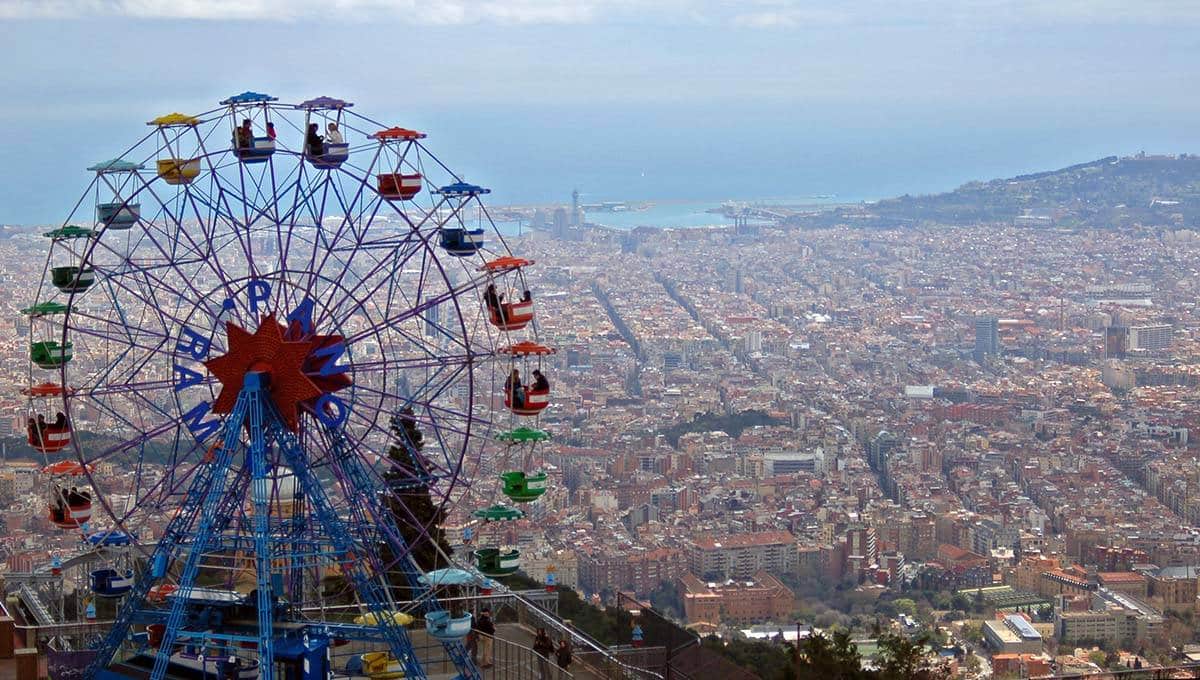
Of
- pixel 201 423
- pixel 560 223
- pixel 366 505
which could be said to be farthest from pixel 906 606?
pixel 560 223

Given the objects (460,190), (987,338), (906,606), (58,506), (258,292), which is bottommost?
(906,606)

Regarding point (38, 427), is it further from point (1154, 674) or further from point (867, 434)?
point (867, 434)

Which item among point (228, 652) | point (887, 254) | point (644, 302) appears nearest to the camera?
point (228, 652)

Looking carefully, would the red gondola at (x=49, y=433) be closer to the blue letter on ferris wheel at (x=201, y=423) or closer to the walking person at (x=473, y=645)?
the blue letter on ferris wheel at (x=201, y=423)

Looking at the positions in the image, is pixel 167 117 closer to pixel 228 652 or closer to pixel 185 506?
pixel 185 506

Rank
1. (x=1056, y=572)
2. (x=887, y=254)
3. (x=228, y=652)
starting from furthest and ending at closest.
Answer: (x=887, y=254), (x=1056, y=572), (x=228, y=652)

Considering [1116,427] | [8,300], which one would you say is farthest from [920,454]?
[8,300]

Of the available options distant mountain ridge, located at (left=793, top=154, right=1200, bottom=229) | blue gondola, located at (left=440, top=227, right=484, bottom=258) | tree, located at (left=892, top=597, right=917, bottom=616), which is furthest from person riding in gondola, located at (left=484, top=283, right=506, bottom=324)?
distant mountain ridge, located at (left=793, top=154, right=1200, bottom=229)
